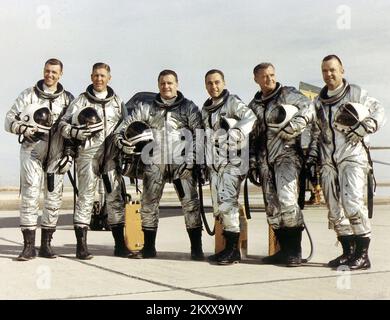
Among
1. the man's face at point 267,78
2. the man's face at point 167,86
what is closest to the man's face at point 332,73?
the man's face at point 267,78

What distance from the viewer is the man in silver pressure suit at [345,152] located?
4930 millimetres

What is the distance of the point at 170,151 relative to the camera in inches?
229

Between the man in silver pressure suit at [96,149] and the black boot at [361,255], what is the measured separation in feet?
8.33

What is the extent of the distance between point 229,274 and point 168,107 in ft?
6.66

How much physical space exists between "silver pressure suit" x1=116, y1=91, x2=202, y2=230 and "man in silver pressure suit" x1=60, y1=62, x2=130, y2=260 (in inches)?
9.1

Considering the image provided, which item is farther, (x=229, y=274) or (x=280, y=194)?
(x=280, y=194)

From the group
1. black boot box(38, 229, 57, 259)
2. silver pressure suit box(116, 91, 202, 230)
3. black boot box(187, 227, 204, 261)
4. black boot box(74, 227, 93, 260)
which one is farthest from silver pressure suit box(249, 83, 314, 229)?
black boot box(38, 229, 57, 259)

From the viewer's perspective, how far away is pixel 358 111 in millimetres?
4875

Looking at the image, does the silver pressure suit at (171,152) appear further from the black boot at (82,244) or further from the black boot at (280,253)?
the black boot at (280,253)

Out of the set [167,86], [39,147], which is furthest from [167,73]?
[39,147]

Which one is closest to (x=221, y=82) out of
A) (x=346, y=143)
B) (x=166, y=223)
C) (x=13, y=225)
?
(x=346, y=143)

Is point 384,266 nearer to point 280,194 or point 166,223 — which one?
point 280,194

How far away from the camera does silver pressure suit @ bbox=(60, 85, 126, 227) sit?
5809 millimetres

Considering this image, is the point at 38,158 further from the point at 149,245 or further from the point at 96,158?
the point at 149,245
